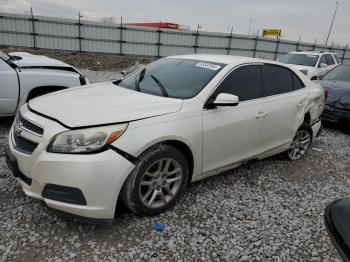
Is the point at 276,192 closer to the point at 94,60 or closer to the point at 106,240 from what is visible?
the point at 106,240

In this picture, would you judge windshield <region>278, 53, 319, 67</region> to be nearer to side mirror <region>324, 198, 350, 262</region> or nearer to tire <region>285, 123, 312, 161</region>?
tire <region>285, 123, 312, 161</region>

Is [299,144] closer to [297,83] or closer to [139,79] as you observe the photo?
[297,83]

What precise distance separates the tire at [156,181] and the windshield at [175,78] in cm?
72

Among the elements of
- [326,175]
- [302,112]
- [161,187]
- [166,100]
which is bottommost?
[326,175]

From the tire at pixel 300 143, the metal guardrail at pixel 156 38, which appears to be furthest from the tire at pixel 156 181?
the metal guardrail at pixel 156 38

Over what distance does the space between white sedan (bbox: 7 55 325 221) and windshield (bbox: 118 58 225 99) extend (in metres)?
0.01

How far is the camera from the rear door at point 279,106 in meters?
3.94

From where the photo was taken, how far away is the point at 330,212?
1.50 metres

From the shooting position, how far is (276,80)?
4.25 metres

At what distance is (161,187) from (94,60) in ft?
53.9

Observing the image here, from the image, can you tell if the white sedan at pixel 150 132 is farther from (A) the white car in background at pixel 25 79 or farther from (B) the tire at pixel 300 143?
(A) the white car in background at pixel 25 79

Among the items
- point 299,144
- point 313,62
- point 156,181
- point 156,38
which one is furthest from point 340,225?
point 156,38

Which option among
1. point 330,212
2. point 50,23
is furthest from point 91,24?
point 330,212

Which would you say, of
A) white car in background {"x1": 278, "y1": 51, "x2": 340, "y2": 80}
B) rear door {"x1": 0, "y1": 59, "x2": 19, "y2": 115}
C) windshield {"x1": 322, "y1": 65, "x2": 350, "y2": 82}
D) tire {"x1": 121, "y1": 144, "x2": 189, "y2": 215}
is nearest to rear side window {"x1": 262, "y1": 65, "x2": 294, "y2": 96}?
tire {"x1": 121, "y1": 144, "x2": 189, "y2": 215}
